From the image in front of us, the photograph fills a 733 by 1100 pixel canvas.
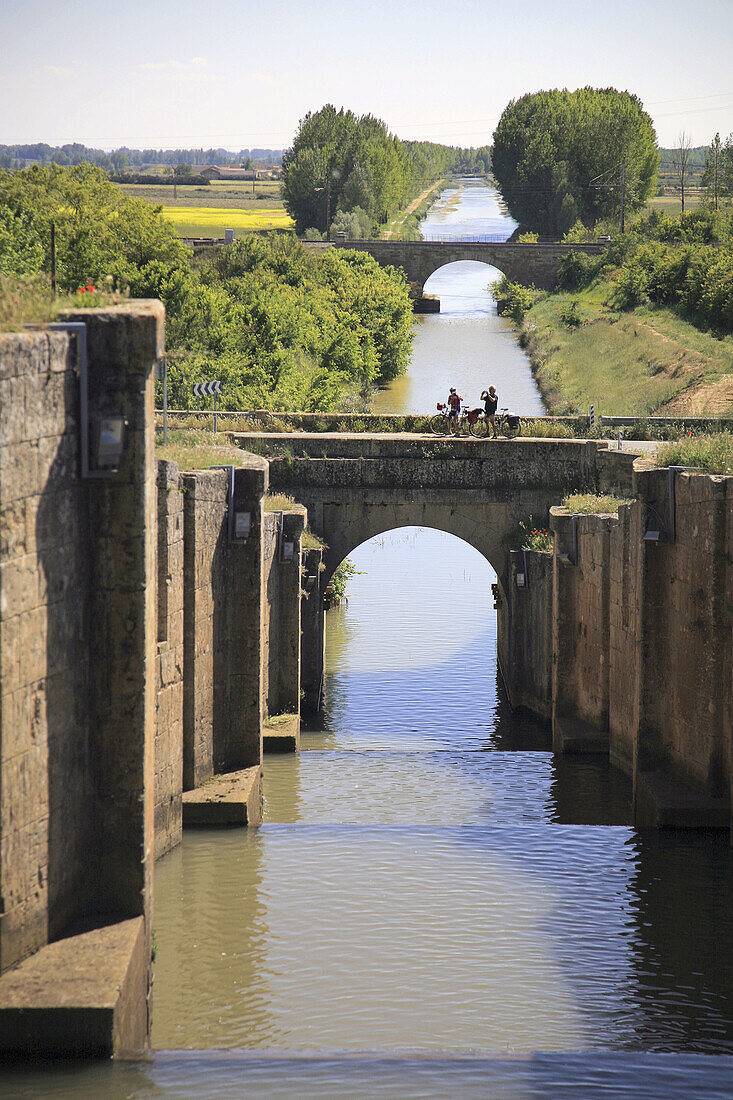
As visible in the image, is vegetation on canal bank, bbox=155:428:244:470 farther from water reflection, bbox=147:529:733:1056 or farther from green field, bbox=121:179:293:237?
green field, bbox=121:179:293:237

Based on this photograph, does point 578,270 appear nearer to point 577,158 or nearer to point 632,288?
point 632,288

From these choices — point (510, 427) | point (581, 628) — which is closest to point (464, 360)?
point (510, 427)

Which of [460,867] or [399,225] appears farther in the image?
[399,225]

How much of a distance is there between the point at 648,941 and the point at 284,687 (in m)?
11.7

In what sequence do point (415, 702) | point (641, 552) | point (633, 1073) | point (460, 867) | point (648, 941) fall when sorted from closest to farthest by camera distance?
point (633, 1073) < point (648, 941) < point (460, 867) < point (641, 552) < point (415, 702)

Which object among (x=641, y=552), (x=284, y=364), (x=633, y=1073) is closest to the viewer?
(x=633, y=1073)

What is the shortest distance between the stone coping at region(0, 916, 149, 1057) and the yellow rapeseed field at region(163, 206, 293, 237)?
315ft

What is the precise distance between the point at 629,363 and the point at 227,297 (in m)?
18.5

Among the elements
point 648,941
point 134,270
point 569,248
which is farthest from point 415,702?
point 569,248

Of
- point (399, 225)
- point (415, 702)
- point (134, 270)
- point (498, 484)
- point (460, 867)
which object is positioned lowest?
point (415, 702)

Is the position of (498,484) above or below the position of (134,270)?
below

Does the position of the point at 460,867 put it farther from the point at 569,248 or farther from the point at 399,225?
the point at 399,225

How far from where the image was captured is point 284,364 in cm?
4675

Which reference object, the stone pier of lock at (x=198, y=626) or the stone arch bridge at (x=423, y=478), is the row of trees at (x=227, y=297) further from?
the stone pier of lock at (x=198, y=626)
